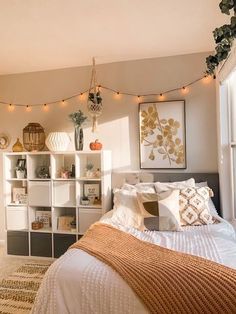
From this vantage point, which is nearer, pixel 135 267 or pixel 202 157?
pixel 135 267

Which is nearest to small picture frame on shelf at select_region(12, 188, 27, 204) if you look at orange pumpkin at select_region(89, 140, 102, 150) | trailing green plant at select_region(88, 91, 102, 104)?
orange pumpkin at select_region(89, 140, 102, 150)

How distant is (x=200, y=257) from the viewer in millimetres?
1796

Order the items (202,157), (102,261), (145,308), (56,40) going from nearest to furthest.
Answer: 1. (145,308)
2. (102,261)
3. (56,40)
4. (202,157)

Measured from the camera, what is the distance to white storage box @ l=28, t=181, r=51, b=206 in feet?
11.7

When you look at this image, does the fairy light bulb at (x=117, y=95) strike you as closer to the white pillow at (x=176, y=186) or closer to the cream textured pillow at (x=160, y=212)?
the white pillow at (x=176, y=186)

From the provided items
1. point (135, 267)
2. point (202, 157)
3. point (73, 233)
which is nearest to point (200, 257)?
point (135, 267)

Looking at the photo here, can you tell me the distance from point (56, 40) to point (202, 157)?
210 cm

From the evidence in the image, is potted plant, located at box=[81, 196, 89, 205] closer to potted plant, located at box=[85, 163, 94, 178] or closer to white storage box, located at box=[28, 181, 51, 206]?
potted plant, located at box=[85, 163, 94, 178]

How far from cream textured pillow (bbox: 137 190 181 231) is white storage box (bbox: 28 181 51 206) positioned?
54.2 inches

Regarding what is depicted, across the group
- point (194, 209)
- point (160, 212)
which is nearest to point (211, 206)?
point (194, 209)

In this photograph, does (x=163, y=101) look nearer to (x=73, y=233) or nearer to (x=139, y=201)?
(x=139, y=201)

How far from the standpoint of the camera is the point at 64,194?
354 centimetres

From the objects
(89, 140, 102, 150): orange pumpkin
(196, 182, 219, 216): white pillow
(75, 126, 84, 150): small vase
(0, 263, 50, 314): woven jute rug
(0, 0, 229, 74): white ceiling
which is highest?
(0, 0, 229, 74): white ceiling

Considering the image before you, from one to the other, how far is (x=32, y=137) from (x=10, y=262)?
1.59 meters
